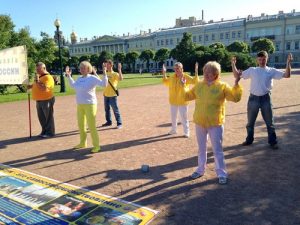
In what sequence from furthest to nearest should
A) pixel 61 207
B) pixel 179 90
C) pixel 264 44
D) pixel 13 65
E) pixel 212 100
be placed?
pixel 264 44 < pixel 13 65 < pixel 179 90 < pixel 212 100 < pixel 61 207

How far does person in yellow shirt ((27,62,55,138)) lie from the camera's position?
8.34 m

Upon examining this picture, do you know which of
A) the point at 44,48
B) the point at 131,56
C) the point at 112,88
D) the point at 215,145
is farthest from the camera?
the point at 131,56

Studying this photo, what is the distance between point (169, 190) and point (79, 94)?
10.4ft

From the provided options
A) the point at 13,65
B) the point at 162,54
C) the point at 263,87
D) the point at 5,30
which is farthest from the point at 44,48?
the point at 162,54

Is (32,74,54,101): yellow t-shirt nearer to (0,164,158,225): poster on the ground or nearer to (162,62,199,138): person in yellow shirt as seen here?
(162,62,199,138): person in yellow shirt

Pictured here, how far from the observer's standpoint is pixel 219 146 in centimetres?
512

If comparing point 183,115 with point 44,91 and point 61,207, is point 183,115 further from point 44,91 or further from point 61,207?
point 61,207

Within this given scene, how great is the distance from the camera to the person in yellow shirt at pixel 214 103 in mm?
4895

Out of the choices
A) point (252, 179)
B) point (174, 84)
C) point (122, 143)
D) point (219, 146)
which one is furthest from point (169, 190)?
point (174, 84)

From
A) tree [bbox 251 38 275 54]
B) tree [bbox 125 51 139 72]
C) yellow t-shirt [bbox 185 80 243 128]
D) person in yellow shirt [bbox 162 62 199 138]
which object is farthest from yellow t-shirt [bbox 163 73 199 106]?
tree [bbox 125 51 139 72]

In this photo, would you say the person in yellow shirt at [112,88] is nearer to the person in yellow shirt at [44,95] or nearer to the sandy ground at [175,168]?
the sandy ground at [175,168]

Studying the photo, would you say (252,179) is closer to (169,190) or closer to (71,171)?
(169,190)

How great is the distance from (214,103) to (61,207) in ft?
8.99

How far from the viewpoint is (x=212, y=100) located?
497 cm
